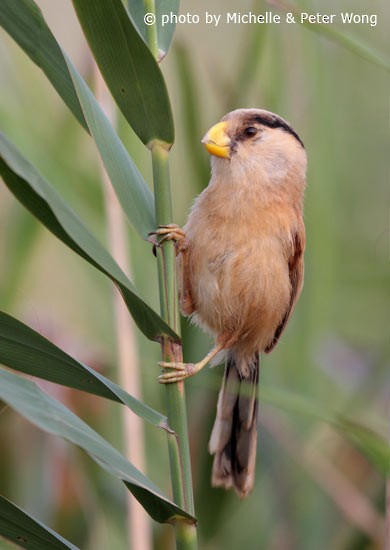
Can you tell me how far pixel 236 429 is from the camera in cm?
162

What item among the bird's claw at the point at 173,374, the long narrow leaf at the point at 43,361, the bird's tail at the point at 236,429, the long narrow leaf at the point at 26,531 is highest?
the long narrow leaf at the point at 43,361

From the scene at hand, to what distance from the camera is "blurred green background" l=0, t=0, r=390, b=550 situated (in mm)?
1739

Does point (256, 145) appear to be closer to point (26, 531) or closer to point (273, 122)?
point (273, 122)

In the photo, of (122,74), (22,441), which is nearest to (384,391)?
(22,441)

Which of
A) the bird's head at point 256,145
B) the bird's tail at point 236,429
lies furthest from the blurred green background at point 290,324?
the bird's head at point 256,145

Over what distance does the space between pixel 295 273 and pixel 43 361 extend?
2.94 feet

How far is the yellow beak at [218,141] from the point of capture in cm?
132

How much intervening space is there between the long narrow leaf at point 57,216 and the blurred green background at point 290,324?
2.73 ft

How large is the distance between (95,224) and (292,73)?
56cm

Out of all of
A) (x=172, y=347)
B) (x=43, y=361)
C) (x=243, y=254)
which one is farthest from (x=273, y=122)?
(x=43, y=361)

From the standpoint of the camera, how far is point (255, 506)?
1899mm

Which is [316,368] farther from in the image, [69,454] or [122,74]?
[122,74]

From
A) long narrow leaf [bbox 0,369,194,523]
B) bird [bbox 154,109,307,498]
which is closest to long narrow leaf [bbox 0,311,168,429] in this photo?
long narrow leaf [bbox 0,369,194,523]

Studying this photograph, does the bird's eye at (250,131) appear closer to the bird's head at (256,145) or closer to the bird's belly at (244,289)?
the bird's head at (256,145)
